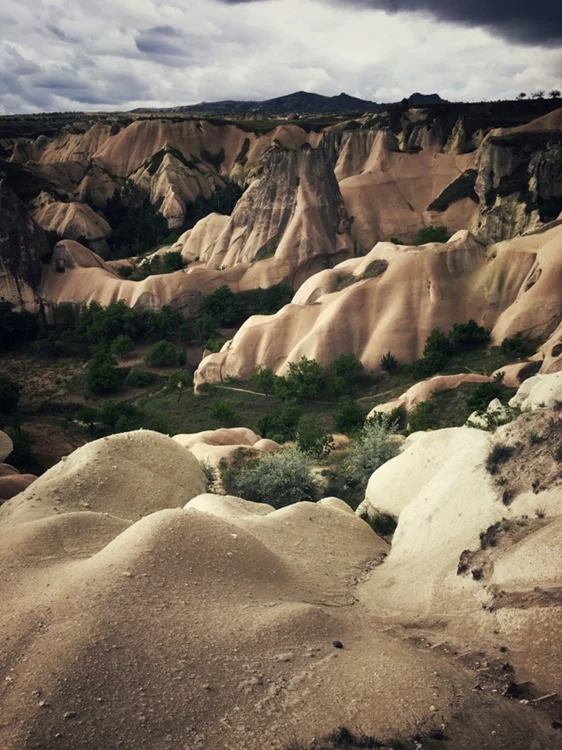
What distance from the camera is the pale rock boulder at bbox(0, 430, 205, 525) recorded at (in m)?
17.0

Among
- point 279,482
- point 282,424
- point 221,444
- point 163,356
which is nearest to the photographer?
point 279,482

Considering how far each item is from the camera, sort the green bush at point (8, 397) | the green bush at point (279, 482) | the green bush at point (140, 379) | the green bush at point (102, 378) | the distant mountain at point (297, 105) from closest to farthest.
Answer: the green bush at point (279, 482) < the green bush at point (8, 397) < the green bush at point (102, 378) < the green bush at point (140, 379) < the distant mountain at point (297, 105)

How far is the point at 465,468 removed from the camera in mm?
14219

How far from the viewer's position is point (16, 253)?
53.9 meters

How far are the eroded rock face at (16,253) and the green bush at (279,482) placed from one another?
1444 inches

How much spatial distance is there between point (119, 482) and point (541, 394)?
10.9 metres

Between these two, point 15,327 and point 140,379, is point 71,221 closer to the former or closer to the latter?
point 15,327

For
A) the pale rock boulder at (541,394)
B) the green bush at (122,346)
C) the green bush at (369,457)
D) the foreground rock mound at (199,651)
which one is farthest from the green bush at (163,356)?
the foreground rock mound at (199,651)

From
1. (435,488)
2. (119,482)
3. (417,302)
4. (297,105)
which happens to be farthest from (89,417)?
(297,105)

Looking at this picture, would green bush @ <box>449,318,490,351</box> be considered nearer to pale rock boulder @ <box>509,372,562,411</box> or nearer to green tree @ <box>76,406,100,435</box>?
pale rock boulder @ <box>509,372,562,411</box>

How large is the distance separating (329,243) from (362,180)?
393 inches

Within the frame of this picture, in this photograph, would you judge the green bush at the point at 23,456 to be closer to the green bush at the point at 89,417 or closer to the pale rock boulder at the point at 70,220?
the green bush at the point at 89,417

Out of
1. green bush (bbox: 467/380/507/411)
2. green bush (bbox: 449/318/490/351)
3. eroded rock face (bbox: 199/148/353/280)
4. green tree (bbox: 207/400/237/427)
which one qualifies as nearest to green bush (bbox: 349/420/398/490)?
green bush (bbox: 467/380/507/411)

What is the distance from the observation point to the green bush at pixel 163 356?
1809 inches
